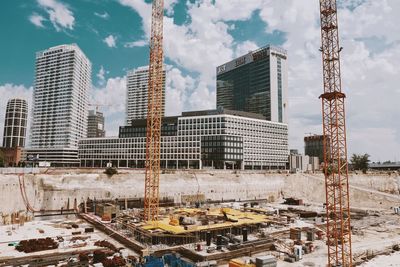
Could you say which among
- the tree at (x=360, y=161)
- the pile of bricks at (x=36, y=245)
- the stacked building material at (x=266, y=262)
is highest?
the tree at (x=360, y=161)

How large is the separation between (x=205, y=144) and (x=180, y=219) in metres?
109

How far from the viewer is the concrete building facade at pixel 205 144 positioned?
161 m

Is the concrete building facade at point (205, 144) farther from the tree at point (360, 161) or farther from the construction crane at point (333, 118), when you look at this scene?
the construction crane at point (333, 118)

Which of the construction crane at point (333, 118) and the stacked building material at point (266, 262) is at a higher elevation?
the construction crane at point (333, 118)

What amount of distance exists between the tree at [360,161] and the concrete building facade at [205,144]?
38761 mm

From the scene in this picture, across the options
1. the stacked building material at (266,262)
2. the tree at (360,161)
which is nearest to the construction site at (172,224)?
the stacked building material at (266,262)

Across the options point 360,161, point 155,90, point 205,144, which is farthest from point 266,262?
point 360,161

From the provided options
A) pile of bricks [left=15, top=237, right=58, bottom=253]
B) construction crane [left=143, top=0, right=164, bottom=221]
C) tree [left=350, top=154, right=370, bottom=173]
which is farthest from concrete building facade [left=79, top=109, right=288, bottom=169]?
pile of bricks [left=15, top=237, right=58, bottom=253]

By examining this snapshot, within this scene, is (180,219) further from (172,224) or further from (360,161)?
(360,161)

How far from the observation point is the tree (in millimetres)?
167875

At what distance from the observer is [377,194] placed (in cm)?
10756

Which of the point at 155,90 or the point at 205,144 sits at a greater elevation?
the point at 155,90

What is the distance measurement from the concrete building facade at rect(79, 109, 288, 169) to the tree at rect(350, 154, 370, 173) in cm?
3876

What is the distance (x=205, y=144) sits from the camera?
534 feet
